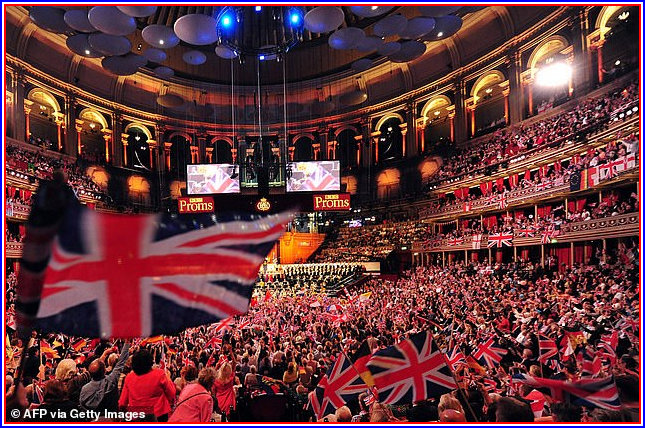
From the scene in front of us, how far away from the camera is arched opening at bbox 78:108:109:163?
36281mm

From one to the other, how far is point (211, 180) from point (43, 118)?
49.1 feet

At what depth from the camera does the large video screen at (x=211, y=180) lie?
30.2 metres

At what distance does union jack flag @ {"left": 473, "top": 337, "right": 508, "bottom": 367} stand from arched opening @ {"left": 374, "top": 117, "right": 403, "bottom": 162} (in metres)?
31.6

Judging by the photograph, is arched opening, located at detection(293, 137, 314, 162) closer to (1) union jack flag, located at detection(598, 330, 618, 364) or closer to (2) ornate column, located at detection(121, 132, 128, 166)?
(2) ornate column, located at detection(121, 132, 128, 166)

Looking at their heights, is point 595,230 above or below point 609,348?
above

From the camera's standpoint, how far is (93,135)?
37.5 metres

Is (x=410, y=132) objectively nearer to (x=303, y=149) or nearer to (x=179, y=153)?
(x=303, y=149)

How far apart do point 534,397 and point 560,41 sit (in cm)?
2738

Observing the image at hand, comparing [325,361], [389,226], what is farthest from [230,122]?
[325,361]

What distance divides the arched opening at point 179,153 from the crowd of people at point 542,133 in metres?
23.0

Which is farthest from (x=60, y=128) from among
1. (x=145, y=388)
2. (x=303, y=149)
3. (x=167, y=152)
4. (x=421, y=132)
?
(x=145, y=388)

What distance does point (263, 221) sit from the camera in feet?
14.4

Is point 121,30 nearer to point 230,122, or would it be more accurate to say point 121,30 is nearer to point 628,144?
point 628,144

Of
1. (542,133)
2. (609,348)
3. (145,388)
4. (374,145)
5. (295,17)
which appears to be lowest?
(609,348)
